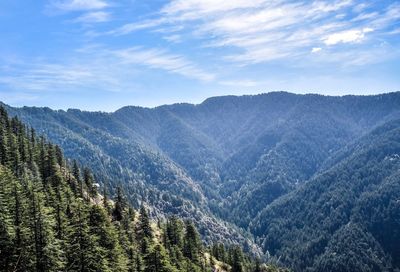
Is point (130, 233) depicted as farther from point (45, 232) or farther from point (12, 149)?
point (45, 232)

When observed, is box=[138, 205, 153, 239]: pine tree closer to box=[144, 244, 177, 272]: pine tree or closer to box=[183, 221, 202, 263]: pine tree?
box=[183, 221, 202, 263]: pine tree

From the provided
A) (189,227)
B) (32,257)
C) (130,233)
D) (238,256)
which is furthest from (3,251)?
(238,256)

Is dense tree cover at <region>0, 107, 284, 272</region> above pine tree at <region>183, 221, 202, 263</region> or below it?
above

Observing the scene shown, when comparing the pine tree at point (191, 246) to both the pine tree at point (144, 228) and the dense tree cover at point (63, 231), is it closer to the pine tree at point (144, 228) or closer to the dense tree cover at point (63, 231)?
the dense tree cover at point (63, 231)

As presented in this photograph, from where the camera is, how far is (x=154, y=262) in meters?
84.1

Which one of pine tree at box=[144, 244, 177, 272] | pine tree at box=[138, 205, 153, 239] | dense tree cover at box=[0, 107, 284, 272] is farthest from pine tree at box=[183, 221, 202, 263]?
pine tree at box=[144, 244, 177, 272]

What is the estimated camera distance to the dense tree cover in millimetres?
56375

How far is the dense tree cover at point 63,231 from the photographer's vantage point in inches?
2219

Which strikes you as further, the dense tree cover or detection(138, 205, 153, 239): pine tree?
detection(138, 205, 153, 239): pine tree

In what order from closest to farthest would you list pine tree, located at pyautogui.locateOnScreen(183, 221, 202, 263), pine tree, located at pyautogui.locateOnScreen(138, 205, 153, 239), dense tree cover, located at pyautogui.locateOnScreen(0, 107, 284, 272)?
dense tree cover, located at pyautogui.locateOnScreen(0, 107, 284, 272) < pine tree, located at pyautogui.locateOnScreen(138, 205, 153, 239) < pine tree, located at pyautogui.locateOnScreen(183, 221, 202, 263)

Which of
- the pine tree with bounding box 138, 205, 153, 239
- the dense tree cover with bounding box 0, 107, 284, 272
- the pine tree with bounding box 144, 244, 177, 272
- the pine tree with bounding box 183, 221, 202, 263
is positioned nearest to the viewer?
the dense tree cover with bounding box 0, 107, 284, 272

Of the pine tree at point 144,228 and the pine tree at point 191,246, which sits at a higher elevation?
the pine tree at point 144,228

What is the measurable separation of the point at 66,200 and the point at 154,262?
2582 cm

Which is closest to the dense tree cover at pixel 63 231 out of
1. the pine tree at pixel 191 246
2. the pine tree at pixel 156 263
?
the pine tree at pixel 156 263
